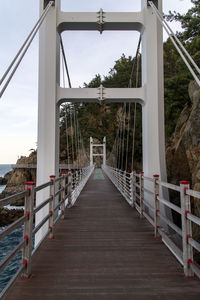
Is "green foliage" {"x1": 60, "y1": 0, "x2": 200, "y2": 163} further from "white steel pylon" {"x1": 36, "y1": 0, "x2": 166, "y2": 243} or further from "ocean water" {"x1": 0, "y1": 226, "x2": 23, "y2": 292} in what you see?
"ocean water" {"x1": 0, "y1": 226, "x2": 23, "y2": 292}

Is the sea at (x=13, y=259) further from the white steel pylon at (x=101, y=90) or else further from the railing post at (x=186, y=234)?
the railing post at (x=186, y=234)

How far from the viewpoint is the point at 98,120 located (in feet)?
152

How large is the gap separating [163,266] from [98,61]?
83.3 metres

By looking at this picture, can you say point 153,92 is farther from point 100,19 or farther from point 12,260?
point 12,260

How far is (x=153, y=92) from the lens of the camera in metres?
5.79

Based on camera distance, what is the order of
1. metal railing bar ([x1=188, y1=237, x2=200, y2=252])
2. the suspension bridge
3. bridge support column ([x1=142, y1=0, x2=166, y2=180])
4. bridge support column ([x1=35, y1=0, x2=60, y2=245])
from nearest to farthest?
metal railing bar ([x1=188, y1=237, x2=200, y2=252]) → the suspension bridge → bridge support column ([x1=35, y1=0, x2=60, y2=245]) → bridge support column ([x1=142, y1=0, x2=166, y2=180])

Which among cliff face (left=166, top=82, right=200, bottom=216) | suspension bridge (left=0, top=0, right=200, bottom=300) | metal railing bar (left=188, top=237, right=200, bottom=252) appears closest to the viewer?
metal railing bar (left=188, top=237, right=200, bottom=252)

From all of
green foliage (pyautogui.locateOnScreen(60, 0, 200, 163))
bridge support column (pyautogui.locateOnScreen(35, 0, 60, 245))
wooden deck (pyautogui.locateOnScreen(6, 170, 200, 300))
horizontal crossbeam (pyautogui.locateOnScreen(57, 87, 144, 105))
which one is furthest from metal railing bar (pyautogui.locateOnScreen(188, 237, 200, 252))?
green foliage (pyautogui.locateOnScreen(60, 0, 200, 163))

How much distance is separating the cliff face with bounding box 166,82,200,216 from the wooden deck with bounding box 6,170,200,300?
3.96 m

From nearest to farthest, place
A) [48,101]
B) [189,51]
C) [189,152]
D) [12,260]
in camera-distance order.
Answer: [48,101], [189,152], [12,260], [189,51]

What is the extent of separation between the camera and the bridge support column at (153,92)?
5.72m

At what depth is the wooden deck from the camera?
202cm

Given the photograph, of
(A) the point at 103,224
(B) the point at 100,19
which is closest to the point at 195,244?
(A) the point at 103,224

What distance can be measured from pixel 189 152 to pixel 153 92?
4183mm
